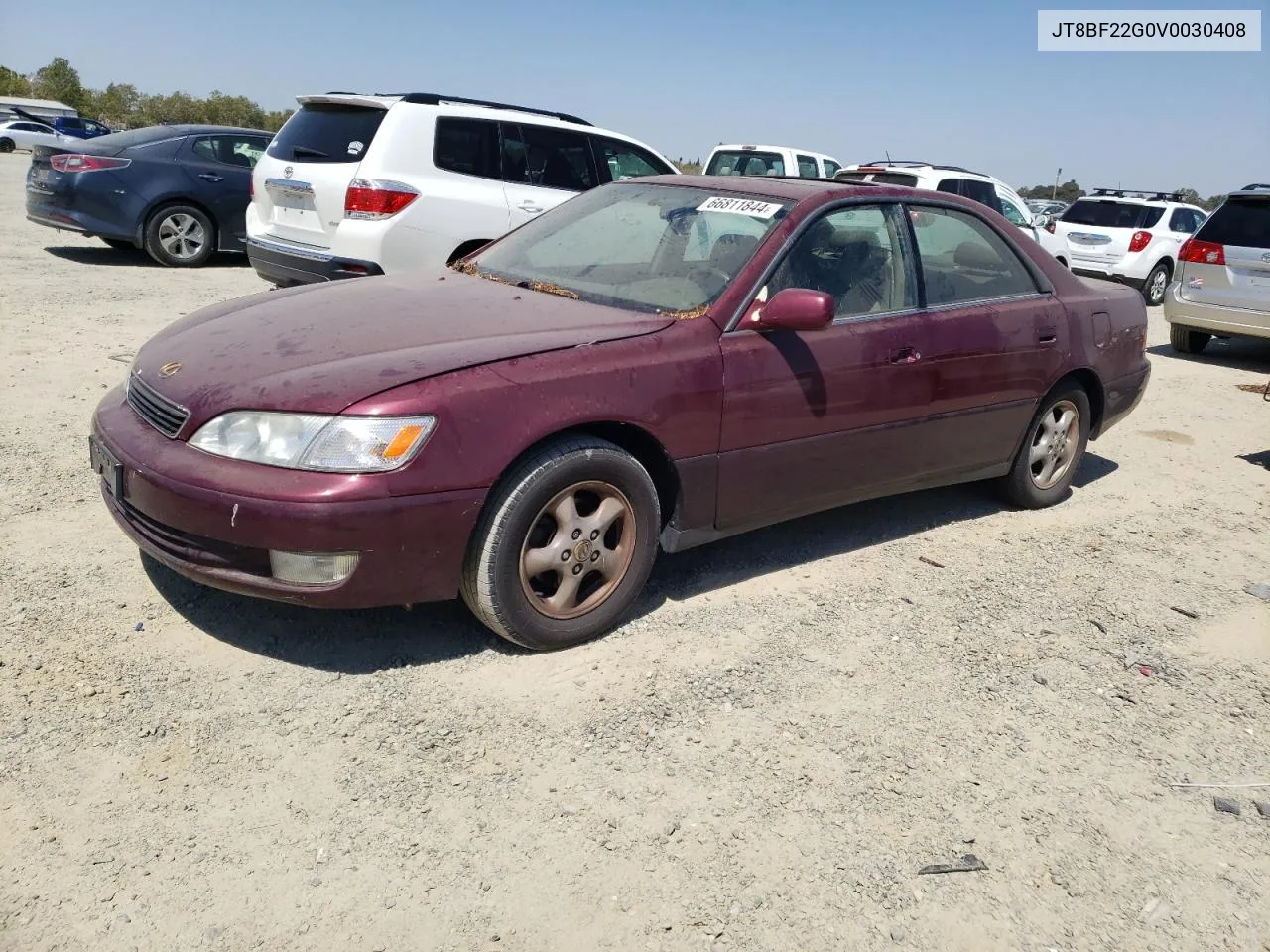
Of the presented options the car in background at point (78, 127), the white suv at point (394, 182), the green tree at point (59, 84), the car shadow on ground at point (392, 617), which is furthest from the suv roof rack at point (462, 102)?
the green tree at point (59, 84)

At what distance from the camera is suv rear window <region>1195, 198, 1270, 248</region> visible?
1007 cm

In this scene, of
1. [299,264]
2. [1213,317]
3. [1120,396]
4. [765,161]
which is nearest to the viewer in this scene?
[1120,396]

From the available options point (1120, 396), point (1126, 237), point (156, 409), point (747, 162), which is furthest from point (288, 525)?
point (1126, 237)

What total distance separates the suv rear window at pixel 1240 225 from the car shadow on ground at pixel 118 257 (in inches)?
406

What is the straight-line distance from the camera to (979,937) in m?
→ 2.46

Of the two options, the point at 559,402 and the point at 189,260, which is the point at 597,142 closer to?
the point at 189,260

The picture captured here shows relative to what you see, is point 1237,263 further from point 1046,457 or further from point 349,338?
point 349,338

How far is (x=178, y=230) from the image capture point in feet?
37.2

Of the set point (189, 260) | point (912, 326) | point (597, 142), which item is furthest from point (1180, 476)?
point (189, 260)

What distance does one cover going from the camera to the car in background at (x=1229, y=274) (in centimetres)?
1002

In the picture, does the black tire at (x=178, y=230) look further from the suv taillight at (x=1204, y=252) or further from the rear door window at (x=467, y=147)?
the suv taillight at (x=1204, y=252)

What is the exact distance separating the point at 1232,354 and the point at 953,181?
11.9 feet

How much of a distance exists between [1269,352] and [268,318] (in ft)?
37.5

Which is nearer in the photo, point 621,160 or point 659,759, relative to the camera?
point 659,759
